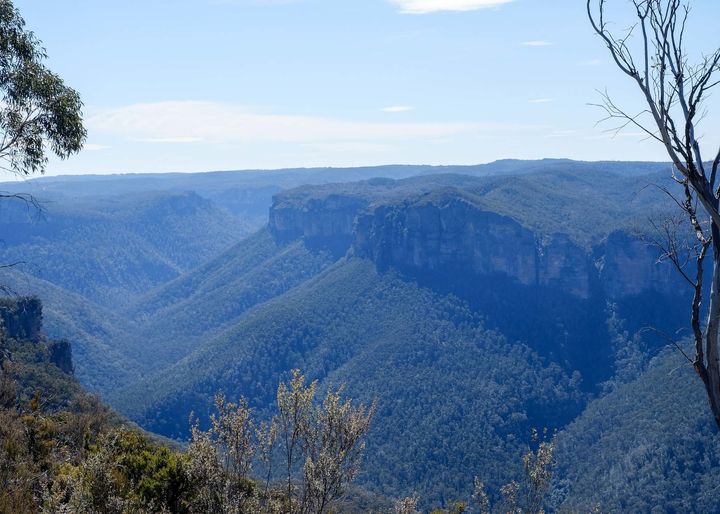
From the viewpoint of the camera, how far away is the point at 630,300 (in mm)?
89438

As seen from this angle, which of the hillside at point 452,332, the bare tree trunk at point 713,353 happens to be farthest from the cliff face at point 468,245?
the bare tree trunk at point 713,353

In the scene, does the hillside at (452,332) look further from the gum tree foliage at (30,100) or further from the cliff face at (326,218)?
the gum tree foliage at (30,100)

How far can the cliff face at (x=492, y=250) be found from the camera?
295 feet

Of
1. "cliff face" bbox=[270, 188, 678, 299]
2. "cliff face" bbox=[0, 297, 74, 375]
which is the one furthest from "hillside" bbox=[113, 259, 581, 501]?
"cliff face" bbox=[0, 297, 74, 375]

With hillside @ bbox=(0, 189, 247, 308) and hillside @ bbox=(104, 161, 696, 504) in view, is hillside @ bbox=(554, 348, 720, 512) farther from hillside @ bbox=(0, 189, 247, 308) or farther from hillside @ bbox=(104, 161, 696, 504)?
hillside @ bbox=(0, 189, 247, 308)

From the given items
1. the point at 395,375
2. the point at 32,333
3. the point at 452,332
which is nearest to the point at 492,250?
the point at 452,332

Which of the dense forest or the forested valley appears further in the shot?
the dense forest

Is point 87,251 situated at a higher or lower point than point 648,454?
higher

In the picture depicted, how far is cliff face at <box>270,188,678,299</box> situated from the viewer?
8981 cm

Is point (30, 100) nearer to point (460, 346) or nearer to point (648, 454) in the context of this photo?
point (648, 454)

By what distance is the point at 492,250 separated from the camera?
99312 millimetres

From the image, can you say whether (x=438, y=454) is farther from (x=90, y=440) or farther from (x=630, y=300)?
(x=90, y=440)

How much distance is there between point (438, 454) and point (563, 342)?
112ft

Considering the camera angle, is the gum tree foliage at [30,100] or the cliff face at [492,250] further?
the cliff face at [492,250]
